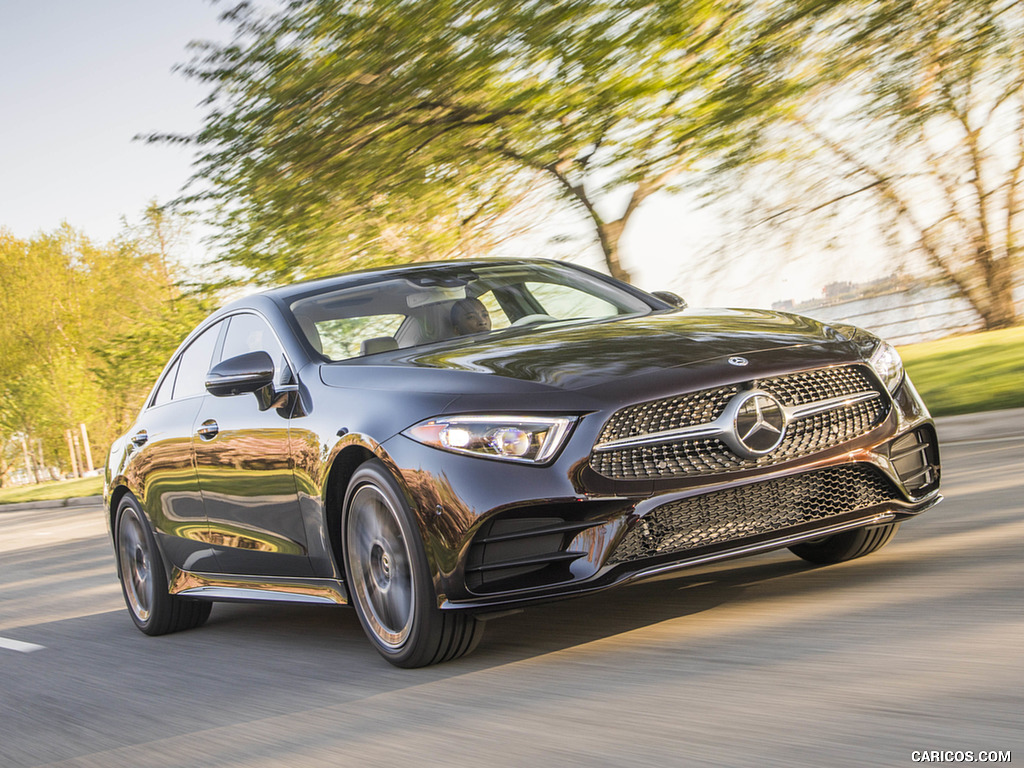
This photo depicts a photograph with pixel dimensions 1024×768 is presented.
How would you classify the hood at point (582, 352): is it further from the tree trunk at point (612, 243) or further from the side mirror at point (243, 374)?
the tree trunk at point (612, 243)

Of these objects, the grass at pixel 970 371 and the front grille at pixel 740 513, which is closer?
A: the front grille at pixel 740 513

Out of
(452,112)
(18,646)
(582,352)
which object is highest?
(452,112)

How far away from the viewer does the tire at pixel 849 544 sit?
5.28 metres

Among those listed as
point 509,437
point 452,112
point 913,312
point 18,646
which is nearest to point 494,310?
point 509,437

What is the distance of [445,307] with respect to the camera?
18.6 ft

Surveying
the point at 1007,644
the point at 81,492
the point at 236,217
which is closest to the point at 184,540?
the point at 1007,644

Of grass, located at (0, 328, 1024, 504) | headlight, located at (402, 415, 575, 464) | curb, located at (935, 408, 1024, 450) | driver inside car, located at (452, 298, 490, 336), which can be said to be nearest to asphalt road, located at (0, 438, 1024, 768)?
headlight, located at (402, 415, 575, 464)

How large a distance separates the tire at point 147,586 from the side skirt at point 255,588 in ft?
0.54

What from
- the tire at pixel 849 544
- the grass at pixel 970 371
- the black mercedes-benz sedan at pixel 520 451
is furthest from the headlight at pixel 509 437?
the grass at pixel 970 371

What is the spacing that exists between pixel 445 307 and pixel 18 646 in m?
3.20

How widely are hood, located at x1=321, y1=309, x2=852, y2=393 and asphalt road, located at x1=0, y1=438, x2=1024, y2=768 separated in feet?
3.01

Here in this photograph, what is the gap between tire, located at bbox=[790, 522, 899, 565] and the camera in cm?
528

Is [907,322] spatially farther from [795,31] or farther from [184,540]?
[184,540]

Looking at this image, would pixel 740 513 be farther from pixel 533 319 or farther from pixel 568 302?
pixel 568 302
